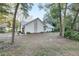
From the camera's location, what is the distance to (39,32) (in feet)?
6.56

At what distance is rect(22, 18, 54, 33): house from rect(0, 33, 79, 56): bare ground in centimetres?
6

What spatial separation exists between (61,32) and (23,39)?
0.46m

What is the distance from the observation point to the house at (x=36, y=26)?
198 centimetres

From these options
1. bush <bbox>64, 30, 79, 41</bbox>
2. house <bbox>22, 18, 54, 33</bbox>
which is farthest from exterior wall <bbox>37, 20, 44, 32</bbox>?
bush <bbox>64, 30, 79, 41</bbox>

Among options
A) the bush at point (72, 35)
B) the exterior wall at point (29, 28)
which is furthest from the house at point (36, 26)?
the bush at point (72, 35)

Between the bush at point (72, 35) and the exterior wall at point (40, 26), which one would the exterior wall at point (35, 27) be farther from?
the bush at point (72, 35)

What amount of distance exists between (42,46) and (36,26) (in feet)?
0.82

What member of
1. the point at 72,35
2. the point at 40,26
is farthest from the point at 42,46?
the point at 72,35

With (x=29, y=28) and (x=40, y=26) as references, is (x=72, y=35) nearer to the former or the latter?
(x=40, y=26)

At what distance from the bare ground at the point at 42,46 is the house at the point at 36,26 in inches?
2.4

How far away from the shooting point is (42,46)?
1.97 meters

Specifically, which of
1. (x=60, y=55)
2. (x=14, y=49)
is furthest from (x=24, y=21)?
(x=60, y=55)

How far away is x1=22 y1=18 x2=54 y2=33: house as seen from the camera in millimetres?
1979

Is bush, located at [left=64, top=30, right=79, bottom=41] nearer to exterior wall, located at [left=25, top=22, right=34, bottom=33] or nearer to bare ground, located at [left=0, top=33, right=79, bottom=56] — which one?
bare ground, located at [left=0, top=33, right=79, bottom=56]
